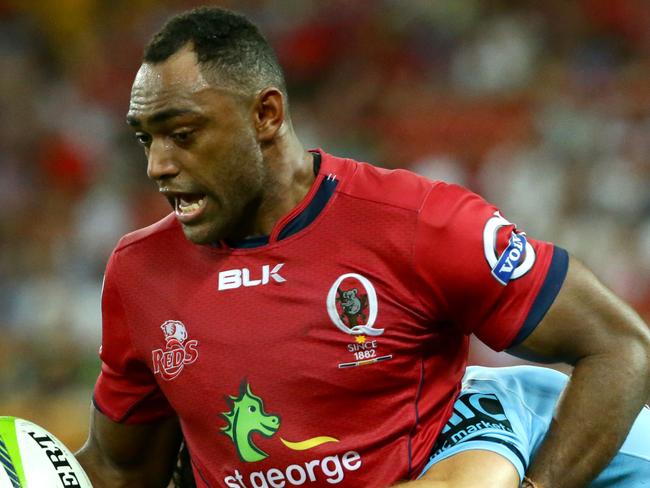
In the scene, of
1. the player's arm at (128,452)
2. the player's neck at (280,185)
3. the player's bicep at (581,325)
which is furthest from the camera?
the player's arm at (128,452)

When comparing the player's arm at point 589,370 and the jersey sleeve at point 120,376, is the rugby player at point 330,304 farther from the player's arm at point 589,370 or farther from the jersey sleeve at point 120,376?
the jersey sleeve at point 120,376

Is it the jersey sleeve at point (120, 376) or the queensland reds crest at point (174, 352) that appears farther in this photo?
the jersey sleeve at point (120, 376)

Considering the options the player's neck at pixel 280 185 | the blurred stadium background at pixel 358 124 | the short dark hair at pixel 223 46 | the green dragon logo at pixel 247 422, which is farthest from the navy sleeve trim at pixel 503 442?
the blurred stadium background at pixel 358 124

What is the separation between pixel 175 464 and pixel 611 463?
43.4 inches

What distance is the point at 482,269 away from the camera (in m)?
2.37

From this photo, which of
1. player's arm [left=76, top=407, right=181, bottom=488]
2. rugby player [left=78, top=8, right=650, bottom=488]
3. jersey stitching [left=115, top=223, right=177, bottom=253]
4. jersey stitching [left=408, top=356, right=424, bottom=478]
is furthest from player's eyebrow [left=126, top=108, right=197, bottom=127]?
player's arm [left=76, top=407, right=181, bottom=488]

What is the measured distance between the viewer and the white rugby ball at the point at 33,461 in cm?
242

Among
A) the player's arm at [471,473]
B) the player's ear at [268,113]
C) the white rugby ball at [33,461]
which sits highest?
the player's ear at [268,113]

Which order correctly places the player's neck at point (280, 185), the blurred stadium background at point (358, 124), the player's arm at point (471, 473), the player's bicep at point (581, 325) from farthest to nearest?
1. the blurred stadium background at point (358, 124)
2. the player's neck at point (280, 185)
3. the player's bicep at point (581, 325)
4. the player's arm at point (471, 473)

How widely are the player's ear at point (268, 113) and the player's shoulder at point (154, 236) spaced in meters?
0.32

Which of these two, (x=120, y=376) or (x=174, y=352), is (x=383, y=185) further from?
(x=120, y=376)

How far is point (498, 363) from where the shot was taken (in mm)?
5531

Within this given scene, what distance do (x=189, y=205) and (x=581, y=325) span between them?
0.87m

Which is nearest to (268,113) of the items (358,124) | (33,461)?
(33,461)
